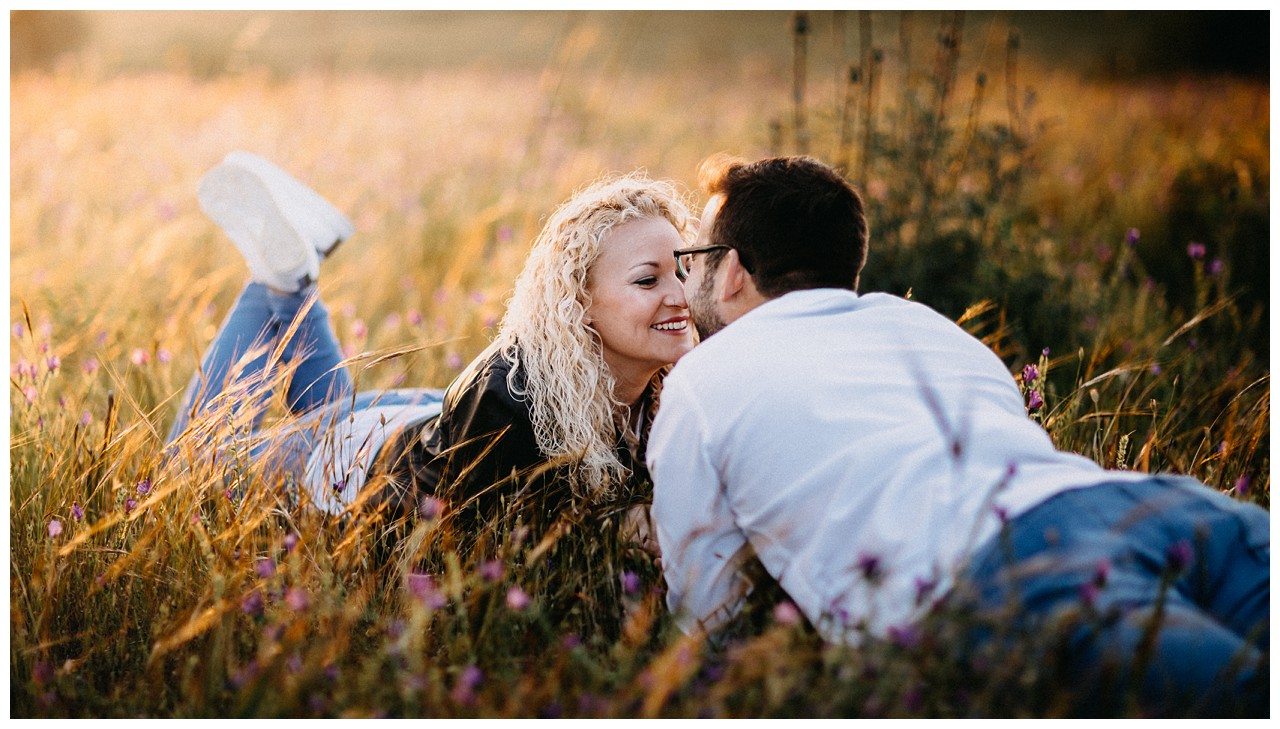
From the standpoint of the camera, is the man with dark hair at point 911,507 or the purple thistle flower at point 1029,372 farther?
the purple thistle flower at point 1029,372

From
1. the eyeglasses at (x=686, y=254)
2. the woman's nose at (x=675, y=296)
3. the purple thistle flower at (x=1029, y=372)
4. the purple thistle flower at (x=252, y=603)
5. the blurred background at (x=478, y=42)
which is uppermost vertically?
the blurred background at (x=478, y=42)

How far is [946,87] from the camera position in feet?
13.3

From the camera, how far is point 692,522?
1794mm

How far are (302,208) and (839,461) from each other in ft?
8.03

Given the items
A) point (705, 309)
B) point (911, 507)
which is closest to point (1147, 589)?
point (911, 507)

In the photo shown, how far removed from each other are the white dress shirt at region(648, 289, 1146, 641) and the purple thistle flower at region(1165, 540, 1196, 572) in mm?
162

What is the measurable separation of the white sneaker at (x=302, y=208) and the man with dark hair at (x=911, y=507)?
2015 millimetres

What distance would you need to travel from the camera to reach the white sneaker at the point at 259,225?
10.6 ft

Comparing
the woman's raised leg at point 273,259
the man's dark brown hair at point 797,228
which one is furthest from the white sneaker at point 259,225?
the man's dark brown hair at point 797,228

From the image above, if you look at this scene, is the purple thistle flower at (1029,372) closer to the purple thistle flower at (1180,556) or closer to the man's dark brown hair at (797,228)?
the man's dark brown hair at (797,228)

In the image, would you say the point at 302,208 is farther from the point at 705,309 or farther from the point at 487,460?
the point at 705,309

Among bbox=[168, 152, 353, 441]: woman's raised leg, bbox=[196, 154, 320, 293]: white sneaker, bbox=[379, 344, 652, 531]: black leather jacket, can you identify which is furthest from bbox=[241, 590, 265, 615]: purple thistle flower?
bbox=[196, 154, 320, 293]: white sneaker

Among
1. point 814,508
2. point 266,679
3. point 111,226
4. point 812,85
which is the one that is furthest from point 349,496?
point 812,85

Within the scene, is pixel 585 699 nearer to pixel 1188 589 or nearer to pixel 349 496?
pixel 1188 589
